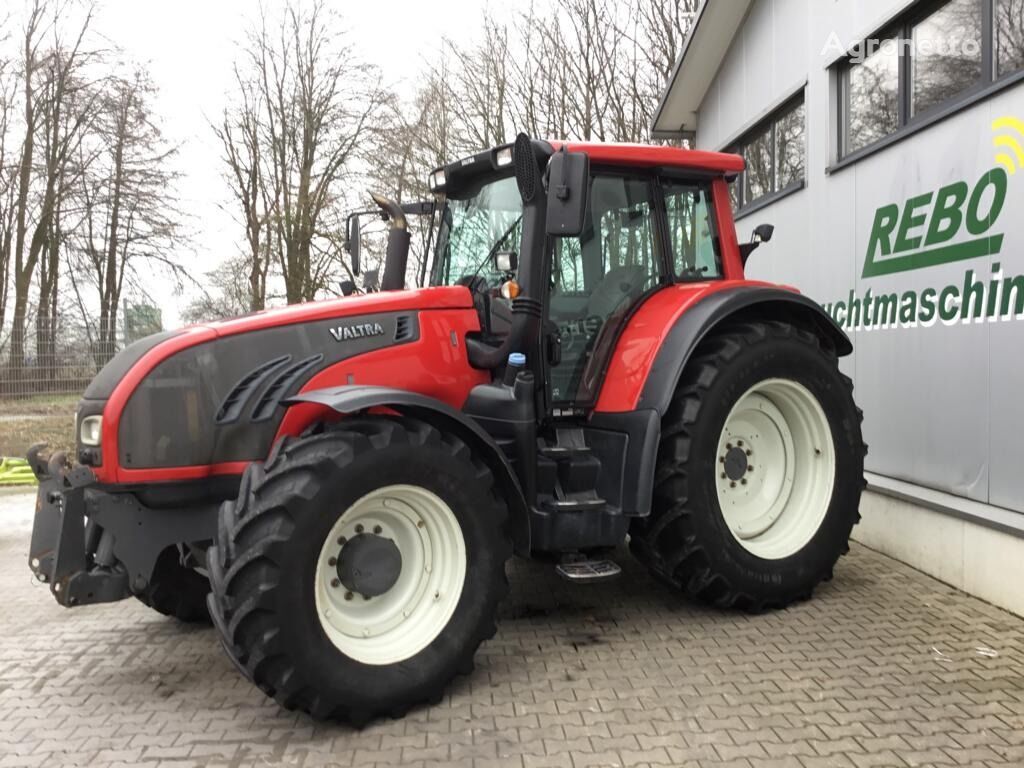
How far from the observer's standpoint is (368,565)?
10.5 ft

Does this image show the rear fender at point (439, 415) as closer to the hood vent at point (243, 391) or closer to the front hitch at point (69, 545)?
the hood vent at point (243, 391)

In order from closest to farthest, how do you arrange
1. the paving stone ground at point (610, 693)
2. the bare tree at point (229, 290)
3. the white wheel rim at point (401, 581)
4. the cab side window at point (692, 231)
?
the paving stone ground at point (610, 693) → the white wheel rim at point (401, 581) → the cab side window at point (692, 231) → the bare tree at point (229, 290)

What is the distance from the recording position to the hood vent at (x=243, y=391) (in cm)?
338

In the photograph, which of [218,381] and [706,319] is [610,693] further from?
[218,381]

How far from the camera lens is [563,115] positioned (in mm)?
16844

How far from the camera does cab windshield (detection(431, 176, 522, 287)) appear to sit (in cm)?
418

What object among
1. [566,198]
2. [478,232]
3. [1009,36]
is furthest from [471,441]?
[1009,36]

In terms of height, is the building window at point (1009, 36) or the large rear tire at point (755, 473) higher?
the building window at point (1009, 36)

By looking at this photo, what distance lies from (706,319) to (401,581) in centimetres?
188

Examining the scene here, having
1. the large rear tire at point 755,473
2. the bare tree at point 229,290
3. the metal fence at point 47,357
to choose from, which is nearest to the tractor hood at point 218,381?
the large rear tire at point 755,473

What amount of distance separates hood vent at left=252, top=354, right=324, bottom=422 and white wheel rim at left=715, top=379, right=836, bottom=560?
86.4 inches

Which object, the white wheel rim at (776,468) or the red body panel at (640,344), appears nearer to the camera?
Result: the red body panel at (640,344)

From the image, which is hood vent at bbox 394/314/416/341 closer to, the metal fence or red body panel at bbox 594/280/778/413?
red body panel at bbox 594/280/778/413

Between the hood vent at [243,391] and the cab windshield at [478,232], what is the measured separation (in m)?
1.24
